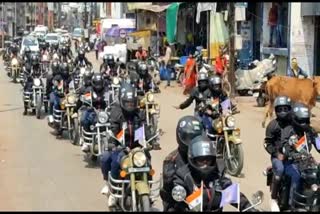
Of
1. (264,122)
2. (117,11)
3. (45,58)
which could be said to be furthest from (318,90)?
(117,11)

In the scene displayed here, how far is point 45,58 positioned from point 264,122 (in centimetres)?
1631

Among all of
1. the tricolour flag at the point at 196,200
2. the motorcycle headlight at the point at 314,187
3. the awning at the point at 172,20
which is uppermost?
the awning at the point at 172,20

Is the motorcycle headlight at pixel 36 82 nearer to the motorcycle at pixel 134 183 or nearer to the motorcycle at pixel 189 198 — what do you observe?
the motorcycle at pixel 134 183

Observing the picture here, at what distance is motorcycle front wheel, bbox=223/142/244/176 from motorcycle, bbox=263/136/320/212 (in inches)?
104

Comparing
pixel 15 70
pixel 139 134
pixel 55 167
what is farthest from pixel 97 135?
pixel 15 70

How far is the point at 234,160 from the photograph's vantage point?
10414mm

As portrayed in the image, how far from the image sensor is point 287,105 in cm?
805

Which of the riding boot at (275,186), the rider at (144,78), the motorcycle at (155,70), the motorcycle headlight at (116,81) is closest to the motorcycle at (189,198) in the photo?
the riding boot at (275,186)

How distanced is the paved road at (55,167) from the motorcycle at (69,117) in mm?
260

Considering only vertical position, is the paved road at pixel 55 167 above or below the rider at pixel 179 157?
below

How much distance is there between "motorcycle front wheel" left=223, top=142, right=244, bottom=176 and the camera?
33.6 ft

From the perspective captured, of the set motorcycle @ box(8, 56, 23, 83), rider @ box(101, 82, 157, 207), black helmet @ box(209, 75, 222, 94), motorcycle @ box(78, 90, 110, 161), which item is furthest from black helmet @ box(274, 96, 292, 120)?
motorcycle @ box(8, 56, 23, 83)

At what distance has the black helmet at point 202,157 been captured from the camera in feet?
18.2

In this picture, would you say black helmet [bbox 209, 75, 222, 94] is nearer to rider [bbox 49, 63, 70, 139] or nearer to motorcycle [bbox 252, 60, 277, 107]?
rider [bbox 49, 63, 70, 139]
